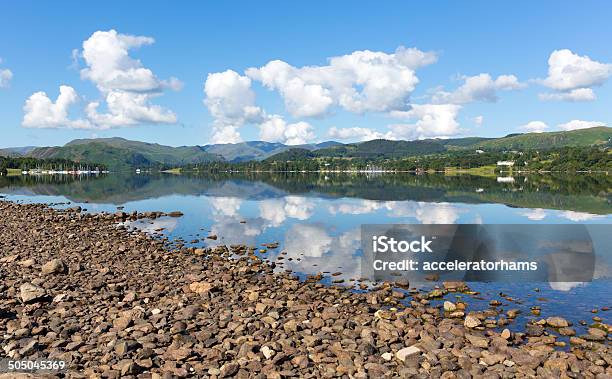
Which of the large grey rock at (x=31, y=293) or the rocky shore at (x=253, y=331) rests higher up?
the large grey rock at (x=31, y=293)

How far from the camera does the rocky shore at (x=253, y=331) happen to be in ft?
47.8

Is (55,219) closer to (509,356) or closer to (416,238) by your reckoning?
(416,238)

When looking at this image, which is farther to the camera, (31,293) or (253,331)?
(31,293)

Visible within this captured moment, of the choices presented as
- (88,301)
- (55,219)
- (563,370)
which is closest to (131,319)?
(88,301)

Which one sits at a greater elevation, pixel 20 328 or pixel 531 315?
pixel 20 328

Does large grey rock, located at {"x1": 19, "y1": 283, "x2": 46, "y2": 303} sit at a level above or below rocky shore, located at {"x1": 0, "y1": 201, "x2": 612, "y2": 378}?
above

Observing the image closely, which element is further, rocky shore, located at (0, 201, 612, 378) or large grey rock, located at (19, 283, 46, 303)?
large grey rock, located at (19, 283, 46, 303)

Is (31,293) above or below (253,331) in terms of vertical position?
above

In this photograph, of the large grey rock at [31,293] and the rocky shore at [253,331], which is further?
the large grey rock at [31,293]

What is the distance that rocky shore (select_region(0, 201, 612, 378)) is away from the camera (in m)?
14.6

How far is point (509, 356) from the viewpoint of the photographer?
15.5 m

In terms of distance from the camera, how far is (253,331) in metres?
17.5

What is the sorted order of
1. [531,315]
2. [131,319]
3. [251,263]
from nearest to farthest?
[131,319], [531,315], [251,263]

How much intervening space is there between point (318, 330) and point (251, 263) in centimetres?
1483
